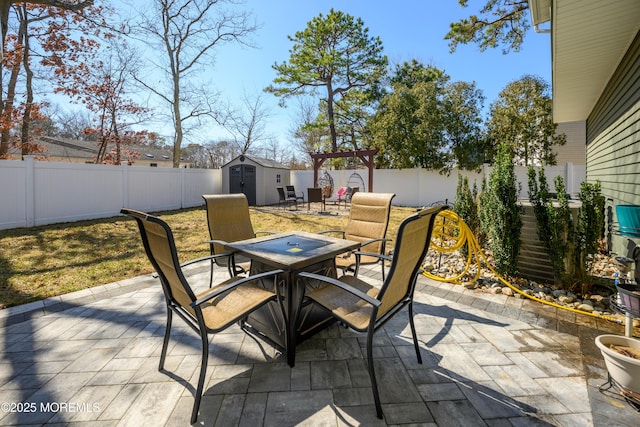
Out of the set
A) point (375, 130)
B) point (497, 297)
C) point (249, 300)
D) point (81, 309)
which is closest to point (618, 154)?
point (497, 297)

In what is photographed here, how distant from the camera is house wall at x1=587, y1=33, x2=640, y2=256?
135 inches

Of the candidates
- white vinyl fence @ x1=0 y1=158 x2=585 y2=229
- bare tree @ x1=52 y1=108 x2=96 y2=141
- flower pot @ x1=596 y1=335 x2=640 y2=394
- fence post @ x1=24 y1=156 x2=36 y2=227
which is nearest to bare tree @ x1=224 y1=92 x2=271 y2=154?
white vinyl fence @ x1=0 y1=158 x2=585 y2=229

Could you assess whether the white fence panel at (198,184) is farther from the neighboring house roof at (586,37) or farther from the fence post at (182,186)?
the neighboring house roof at (586,37)

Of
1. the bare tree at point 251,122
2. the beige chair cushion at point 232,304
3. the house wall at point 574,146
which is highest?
the bare tree at point 251,122

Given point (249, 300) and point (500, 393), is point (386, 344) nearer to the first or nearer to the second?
point (500, 393)

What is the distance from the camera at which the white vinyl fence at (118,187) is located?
20.8ft

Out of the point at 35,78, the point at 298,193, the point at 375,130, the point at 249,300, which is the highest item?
the point at 35,78

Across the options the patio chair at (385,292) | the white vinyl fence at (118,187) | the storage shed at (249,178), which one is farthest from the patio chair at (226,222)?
the storage shed at (249,178)

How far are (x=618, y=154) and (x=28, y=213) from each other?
10.9m

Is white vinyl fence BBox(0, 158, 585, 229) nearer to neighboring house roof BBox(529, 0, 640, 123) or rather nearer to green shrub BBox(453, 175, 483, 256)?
green shrub BBox(453, 175, 483, 256)

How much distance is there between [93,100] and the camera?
1183cm

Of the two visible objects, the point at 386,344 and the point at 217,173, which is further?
the point at 217,173

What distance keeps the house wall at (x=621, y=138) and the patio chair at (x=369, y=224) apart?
8.49 ft

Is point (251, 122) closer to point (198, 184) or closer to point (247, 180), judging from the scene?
point (247, 180)
